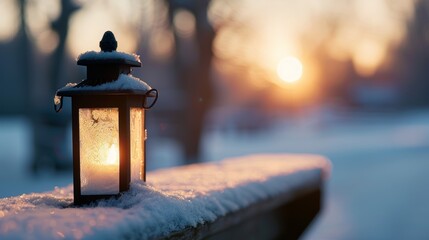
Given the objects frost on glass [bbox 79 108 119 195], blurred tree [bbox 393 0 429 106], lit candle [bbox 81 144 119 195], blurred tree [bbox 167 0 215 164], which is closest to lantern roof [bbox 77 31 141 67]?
frost on glass [bbox 79 108 119 195]

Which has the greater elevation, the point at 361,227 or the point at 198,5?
the point at 198,5

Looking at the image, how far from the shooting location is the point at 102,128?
10.9 ft

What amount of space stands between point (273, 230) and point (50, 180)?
9.99 meters

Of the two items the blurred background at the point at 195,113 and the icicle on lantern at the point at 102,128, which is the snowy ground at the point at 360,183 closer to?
the blurred background at the point at 195,113

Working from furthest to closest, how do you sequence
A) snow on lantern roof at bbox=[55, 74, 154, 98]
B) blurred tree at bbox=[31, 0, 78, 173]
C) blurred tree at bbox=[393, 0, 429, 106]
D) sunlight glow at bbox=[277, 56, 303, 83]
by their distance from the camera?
blurred tree at bbox=[393, 0, 429, 106] < sunlight glow at bbox=[277, 56, 303, 83] < blurred tree at bbox=[31, 0, 78, 173] < snow on lantern roof at bbox=[55, 74, 154, 98]

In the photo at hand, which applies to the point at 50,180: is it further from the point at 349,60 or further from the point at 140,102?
the point at 349,60

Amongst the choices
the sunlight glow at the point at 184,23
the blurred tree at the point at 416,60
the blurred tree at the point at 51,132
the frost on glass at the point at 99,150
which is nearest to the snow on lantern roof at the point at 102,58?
the frost on glass at the point at 99,150

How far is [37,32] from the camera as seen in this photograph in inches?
685

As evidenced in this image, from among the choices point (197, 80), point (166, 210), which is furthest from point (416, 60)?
point (166, 210)

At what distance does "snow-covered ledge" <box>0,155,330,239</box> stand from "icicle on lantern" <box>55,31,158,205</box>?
0.40 ft

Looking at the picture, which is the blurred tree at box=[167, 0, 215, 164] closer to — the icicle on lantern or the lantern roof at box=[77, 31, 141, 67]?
the lantern roof at box=[77, 31, 141, 67]

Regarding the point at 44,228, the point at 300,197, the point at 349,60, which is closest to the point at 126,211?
the point at 44,228

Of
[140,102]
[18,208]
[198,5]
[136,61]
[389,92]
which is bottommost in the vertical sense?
[389,92]

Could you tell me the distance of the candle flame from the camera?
332cm
